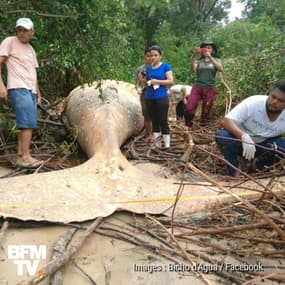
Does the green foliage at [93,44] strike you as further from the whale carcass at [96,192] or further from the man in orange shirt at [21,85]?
the whale carcass at [96,192]

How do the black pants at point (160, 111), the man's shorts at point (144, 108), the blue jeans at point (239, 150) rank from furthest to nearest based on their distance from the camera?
1. the man's shorts at point (144, 108)
2. the black pants at point (160, 111)
3. the blue jeans at point (239, 150)

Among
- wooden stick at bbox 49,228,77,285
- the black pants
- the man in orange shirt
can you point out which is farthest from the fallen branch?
the black pants

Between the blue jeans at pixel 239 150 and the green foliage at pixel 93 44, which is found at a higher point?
the green foliage at pixel 93 44

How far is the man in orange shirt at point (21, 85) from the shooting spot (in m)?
3.99

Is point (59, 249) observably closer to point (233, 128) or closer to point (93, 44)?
point (233, 128)

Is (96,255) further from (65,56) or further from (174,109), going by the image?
(174,109)

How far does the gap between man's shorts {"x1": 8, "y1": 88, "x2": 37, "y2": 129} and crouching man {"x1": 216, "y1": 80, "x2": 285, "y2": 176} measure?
1819mm

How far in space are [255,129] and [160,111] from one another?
1.37 m

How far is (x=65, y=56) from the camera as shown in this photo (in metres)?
4.75

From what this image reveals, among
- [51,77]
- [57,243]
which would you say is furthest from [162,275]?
[51,77]

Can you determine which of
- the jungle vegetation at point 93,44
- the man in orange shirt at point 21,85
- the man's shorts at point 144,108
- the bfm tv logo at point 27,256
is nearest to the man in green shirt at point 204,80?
the jungle vegetation at point 93,44

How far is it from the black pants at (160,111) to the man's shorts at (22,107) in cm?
153

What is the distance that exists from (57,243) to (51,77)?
4.45 meters

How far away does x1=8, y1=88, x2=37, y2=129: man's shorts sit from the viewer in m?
3.99
